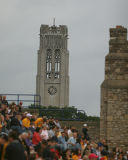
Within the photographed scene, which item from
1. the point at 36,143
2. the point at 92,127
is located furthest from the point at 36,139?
the point at 92,127

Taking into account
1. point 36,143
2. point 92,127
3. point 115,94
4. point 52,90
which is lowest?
point 36,143

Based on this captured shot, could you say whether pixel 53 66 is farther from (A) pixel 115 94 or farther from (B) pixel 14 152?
(B) pixel 14 152

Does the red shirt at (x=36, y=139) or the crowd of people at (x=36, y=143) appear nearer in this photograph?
the crowd of people at (x=36, y=143)

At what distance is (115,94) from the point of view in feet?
92.4

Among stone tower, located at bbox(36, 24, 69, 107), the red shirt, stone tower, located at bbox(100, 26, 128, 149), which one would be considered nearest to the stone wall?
stone tower, located at bbox(100, 26, 128, 149)

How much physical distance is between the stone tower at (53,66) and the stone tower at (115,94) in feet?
417

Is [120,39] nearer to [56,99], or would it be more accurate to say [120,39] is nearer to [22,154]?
[22,154]

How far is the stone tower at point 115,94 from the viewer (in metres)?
27.9

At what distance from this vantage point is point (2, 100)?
75.4ft

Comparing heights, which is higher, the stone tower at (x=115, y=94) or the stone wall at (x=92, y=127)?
the stone tower at (x=115, y=94)

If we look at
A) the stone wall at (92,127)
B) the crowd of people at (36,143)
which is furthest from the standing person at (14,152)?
the stone wall at (92,127)

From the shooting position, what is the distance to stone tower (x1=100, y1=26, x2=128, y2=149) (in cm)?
2788

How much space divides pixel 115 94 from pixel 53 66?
138637 millimetres

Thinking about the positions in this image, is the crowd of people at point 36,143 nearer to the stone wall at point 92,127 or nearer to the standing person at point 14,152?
the standing person at point 14,152
